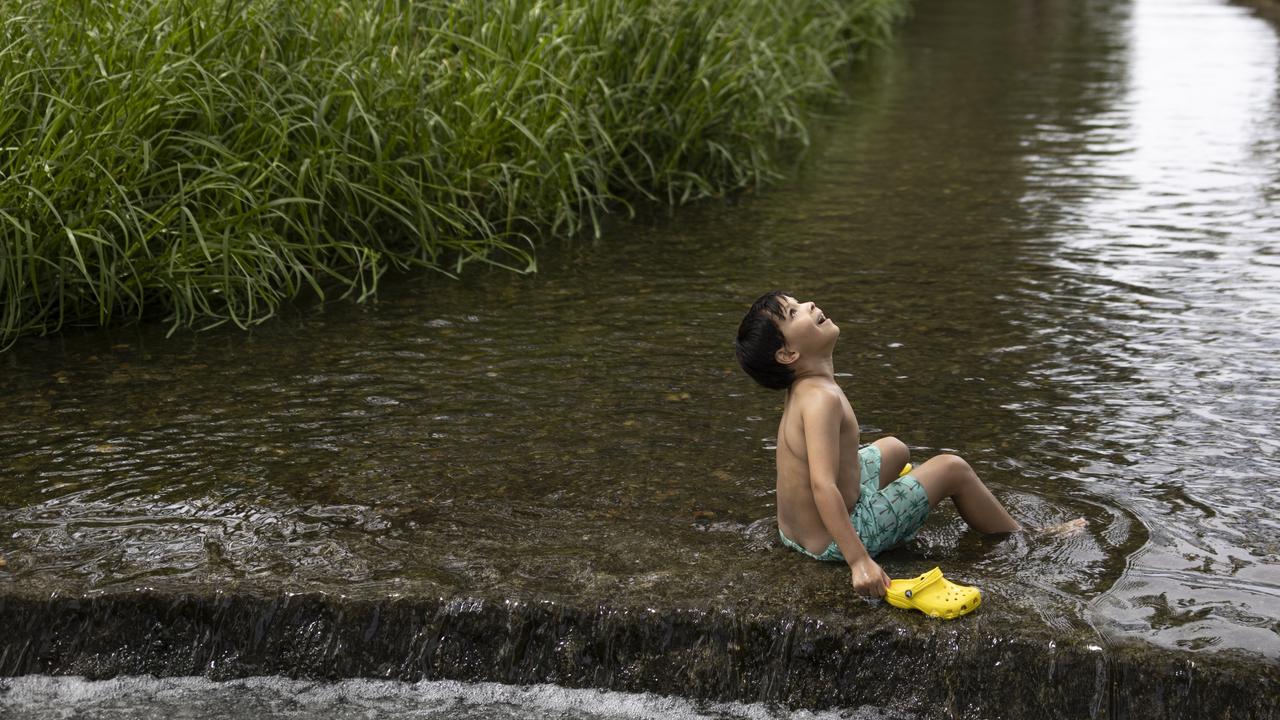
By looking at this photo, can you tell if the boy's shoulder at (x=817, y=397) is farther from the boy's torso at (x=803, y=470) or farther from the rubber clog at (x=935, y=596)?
the rubber clog at (x=935, y=596)

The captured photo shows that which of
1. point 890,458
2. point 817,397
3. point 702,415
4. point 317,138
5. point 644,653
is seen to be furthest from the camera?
point 317,138

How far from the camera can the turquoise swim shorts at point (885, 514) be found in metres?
3.82

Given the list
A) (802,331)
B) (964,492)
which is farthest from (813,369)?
(964,492)

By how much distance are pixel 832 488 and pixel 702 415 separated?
4.63ft

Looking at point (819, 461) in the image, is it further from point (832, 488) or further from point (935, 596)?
point (935, 596)

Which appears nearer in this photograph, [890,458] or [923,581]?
[923,581]

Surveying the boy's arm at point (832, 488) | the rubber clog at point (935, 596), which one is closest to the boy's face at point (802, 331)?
the boy's arm at point (832, 488)

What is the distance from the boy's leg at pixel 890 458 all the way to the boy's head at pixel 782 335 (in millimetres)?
346

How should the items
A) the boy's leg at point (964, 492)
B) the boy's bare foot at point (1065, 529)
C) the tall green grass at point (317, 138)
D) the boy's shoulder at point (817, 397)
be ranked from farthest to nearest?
the tall green grass at point (317, 138) → the boy's bare foot at point (1065, 529) → the boy's leg at point (964, 492) → the boy's shoulder at point (817, 397)

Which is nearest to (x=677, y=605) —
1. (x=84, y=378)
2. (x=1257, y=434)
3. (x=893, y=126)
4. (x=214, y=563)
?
(x=214, y=563)

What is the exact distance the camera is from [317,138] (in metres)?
6.70

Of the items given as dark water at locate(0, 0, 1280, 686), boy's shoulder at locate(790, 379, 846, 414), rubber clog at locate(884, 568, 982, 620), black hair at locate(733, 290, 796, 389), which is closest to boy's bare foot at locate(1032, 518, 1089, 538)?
dark water at locate(0, 0, 1280, 686)

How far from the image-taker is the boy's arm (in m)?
3.60

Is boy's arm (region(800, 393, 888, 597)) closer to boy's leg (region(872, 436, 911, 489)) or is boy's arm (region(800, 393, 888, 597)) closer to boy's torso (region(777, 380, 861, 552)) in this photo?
boy's torso (region(777, 380, 861, 552))
